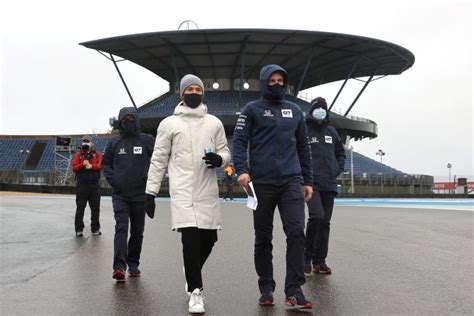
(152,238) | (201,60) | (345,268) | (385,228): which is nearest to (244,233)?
(152,238)

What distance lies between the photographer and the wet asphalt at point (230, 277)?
448cm

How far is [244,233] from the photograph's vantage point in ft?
34.2

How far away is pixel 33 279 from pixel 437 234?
24.4 feet

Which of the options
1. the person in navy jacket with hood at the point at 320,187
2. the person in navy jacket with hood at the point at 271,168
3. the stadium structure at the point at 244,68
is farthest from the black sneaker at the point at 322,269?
the stadium structure at the point at 244,68

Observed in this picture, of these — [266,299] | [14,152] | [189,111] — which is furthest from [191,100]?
[14,152]

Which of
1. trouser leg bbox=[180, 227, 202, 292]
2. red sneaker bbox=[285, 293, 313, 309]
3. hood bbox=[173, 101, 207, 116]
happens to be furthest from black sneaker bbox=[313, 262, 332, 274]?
hood bbox=[173, 101, 207, 116]

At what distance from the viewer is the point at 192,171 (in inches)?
181

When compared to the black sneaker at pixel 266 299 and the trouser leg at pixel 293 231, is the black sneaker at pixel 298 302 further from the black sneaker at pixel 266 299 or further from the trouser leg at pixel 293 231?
the black sneaker at pixel 266 299

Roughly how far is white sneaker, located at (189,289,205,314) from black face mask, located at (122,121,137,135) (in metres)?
2.43

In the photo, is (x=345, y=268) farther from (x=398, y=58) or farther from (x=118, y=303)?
(x=398, y=58)

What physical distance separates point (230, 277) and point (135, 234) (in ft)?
3.84

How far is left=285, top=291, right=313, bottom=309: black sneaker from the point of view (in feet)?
14.0

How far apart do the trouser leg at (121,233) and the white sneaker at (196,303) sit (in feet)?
5.31

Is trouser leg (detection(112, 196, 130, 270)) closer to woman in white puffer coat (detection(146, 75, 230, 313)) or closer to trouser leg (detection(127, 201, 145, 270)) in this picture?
trouser leg (detection(127, 201, 145, 270))
